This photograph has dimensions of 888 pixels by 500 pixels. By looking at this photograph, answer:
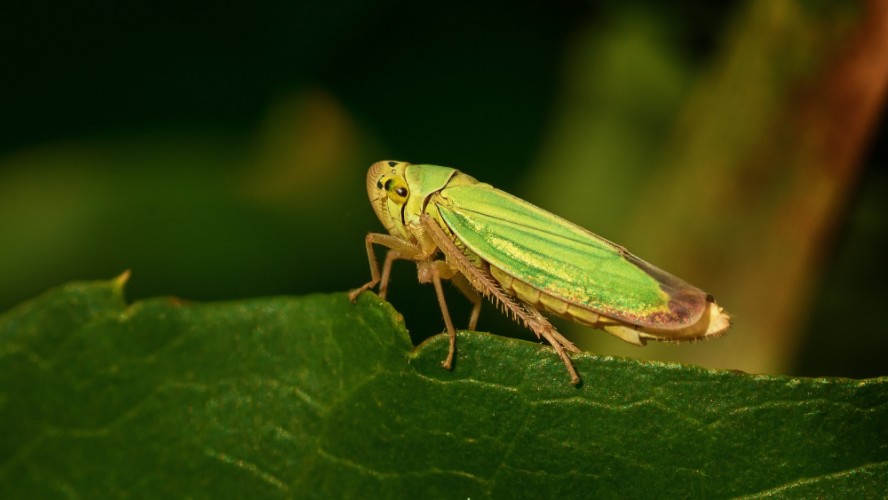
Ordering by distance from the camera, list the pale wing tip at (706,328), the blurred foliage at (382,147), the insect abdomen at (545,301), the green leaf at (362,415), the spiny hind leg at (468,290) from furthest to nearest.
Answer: the blurred foliage at (382,147)
the spiny hind leg at (468,290)
the insect abdomen at (545,301)
the pale wing tip at (706,328)
the green leaf at (362,415)

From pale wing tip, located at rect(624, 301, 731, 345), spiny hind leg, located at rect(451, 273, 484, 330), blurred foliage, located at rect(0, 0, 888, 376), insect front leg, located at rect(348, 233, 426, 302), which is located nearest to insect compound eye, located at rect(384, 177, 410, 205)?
insect front leg, located at rect(348, 233, 426, 302)

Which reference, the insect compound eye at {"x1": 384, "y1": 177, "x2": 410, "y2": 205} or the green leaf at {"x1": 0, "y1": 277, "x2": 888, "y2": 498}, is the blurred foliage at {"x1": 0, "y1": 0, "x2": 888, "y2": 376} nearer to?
the insect compound eye at {"x1": 384, "y1": 177, "x2": 410, "y2": 205}

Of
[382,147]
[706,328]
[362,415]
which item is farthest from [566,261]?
[382,147]

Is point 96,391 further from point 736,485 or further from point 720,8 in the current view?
point 720,8

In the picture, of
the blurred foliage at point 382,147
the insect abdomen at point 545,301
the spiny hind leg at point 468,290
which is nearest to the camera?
the insect abdomen at point 545,301

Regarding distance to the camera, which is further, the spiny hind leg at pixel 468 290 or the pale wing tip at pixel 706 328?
the spiny hind leg at pixel 468 290

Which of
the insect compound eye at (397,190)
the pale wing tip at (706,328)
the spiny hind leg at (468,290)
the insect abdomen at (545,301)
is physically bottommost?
the spiny hind leg at (468,290)

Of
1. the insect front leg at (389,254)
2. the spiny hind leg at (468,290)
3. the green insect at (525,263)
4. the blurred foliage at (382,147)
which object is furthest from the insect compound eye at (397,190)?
the blurred foliage at (382,147)

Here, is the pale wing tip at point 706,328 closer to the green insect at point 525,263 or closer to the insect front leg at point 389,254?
the green insect at point 525,263
